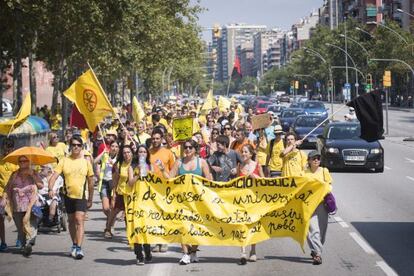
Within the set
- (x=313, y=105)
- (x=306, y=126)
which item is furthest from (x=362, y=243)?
(x=313, y=105)

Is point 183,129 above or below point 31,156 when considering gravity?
above

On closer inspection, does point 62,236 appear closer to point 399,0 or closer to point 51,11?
point 51,11

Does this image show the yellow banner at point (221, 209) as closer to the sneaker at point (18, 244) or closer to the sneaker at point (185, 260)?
the sneaker at point (185, 260)

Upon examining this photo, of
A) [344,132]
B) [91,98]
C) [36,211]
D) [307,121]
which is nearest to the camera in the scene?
[36,211]

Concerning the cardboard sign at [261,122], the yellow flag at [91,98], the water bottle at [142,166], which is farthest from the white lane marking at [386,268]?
the cardboard sign at [261,122]

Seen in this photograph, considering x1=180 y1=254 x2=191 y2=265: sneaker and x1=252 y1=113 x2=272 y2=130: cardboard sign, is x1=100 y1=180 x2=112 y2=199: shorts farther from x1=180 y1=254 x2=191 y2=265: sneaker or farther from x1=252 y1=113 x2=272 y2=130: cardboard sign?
x1=252 y1=113 x2=272 y2=130: cardboard sign

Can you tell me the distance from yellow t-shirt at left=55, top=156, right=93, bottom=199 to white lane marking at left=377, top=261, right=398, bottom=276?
4.03 metres

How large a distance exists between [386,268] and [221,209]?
2.16 meters

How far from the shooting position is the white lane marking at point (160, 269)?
11008mm

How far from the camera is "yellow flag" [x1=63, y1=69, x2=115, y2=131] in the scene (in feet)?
48.5

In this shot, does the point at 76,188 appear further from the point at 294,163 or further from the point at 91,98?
the point at 294,163

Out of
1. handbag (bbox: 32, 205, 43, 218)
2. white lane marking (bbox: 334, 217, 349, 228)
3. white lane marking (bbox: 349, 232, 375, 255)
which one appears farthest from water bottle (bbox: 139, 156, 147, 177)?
white lane marking (bbox: 334, 217, 349, 228)

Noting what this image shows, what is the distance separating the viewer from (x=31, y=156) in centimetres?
1318

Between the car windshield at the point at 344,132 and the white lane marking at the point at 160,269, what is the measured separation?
16227 mm
